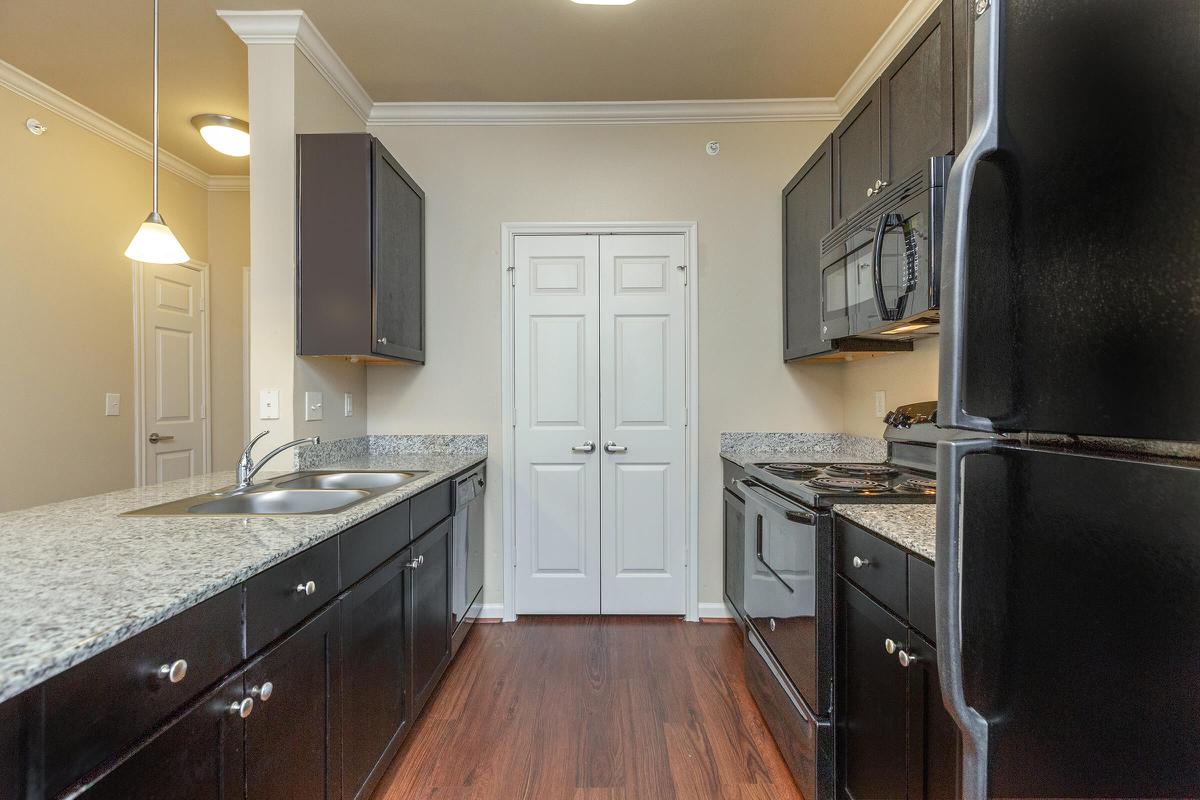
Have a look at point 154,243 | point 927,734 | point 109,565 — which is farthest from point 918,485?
point 154,243

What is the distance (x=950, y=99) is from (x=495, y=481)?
2.52m

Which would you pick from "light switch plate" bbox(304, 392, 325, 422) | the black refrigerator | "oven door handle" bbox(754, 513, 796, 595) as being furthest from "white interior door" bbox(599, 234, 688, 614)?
the black refrigerator

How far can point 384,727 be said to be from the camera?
158 centimetres

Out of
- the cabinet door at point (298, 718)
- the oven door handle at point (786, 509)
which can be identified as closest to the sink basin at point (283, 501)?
the cabinet door at point (298, 718)

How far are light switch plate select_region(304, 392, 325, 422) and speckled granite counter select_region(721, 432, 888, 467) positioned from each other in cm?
201

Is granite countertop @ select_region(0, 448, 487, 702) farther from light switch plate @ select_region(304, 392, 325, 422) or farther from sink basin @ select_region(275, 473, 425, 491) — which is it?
light switch plate @ select_region(304, 392, 325, 422)

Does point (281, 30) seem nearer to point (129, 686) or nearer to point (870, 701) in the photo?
point (129, 686)

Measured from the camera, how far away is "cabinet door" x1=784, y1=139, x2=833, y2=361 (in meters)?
2.33

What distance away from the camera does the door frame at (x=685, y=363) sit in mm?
2932

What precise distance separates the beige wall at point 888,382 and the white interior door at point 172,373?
167 inches

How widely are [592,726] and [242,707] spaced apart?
137 cm

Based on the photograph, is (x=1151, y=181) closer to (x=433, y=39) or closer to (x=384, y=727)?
(x=384, y=727)

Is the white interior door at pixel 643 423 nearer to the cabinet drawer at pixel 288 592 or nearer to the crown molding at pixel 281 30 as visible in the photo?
the crown molding at pixel 281 30

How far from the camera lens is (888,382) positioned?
2439 millimetres
